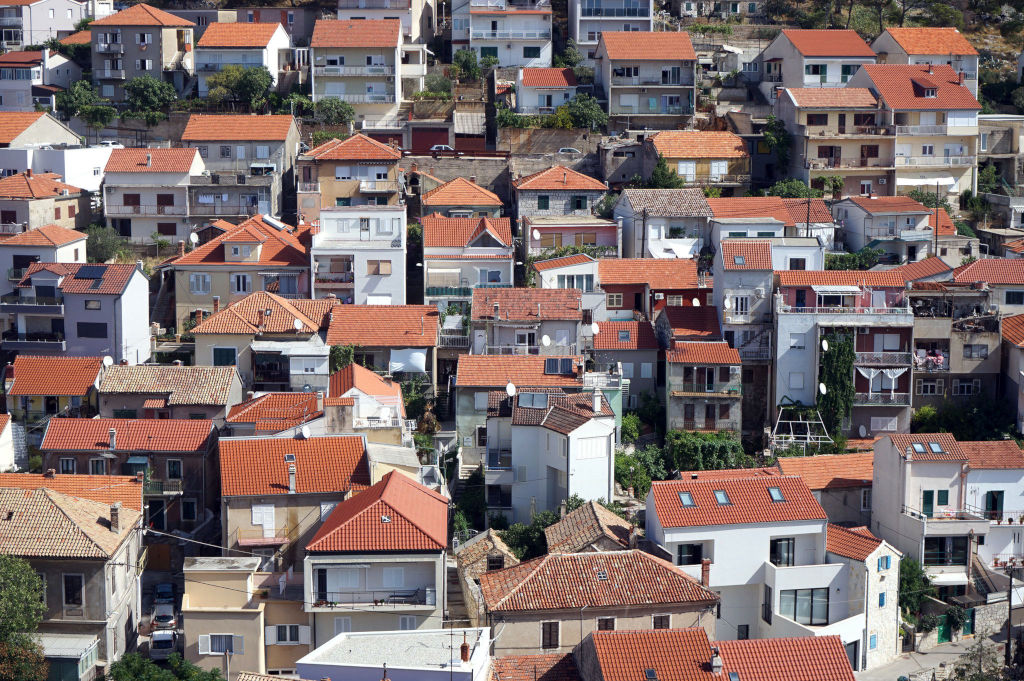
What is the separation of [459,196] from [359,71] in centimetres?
1189

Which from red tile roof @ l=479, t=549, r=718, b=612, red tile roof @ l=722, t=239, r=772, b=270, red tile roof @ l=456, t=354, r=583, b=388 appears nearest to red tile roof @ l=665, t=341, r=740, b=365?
red tile roof @ l=722, t=239, r=772, b=270

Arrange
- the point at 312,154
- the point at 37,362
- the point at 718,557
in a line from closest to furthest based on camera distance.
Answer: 1. the point at 718,557
2. the point at 37,362
3. the point at 312,154

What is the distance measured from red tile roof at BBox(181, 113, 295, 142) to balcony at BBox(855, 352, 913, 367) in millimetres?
28392

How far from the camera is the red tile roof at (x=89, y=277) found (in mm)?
61469

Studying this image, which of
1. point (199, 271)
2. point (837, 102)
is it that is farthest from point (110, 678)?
point (837, 102)

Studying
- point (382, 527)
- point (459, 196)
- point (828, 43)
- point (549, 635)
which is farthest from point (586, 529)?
point (828, 43)

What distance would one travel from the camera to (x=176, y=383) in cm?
5662

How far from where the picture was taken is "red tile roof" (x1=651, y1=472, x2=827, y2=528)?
158 feet

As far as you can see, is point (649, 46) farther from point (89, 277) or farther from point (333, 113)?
point (89, 277)

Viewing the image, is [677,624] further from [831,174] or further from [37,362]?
[831,174]

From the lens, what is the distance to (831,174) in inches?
2901

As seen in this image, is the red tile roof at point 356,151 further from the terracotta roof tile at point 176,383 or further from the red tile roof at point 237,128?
the terracotta roof tile at point 176,383

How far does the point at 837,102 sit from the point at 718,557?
32.0 meters

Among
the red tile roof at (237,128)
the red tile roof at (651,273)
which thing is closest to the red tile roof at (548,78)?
the red tile roof at (237,128)
